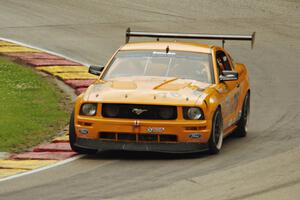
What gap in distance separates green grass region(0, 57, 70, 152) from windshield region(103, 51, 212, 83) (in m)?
1.61

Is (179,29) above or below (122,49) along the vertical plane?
below

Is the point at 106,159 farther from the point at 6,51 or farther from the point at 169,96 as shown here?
the point at 6,51

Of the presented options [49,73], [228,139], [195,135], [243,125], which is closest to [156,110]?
[195,135]

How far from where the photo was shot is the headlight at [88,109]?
1499 cm

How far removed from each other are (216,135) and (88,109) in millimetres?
1761

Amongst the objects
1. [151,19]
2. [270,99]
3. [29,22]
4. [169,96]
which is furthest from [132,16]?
[169,96]

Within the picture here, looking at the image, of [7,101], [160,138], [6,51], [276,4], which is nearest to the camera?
[160,138]

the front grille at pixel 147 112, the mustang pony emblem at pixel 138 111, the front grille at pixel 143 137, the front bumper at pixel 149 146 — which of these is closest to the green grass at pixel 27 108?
the front bumper at pixel 149 146

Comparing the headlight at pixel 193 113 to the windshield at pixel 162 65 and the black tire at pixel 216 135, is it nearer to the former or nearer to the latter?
the black tire at pixel 216 135

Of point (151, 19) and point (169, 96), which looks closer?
point (169, 96)

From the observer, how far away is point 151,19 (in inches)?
1157

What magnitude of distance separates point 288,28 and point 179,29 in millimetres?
2830

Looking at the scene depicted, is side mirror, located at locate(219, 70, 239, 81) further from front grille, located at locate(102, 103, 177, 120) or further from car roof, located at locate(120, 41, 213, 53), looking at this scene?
front grille, located at locate(102, 103, 177, 120)

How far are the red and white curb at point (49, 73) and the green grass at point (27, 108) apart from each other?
320mm
